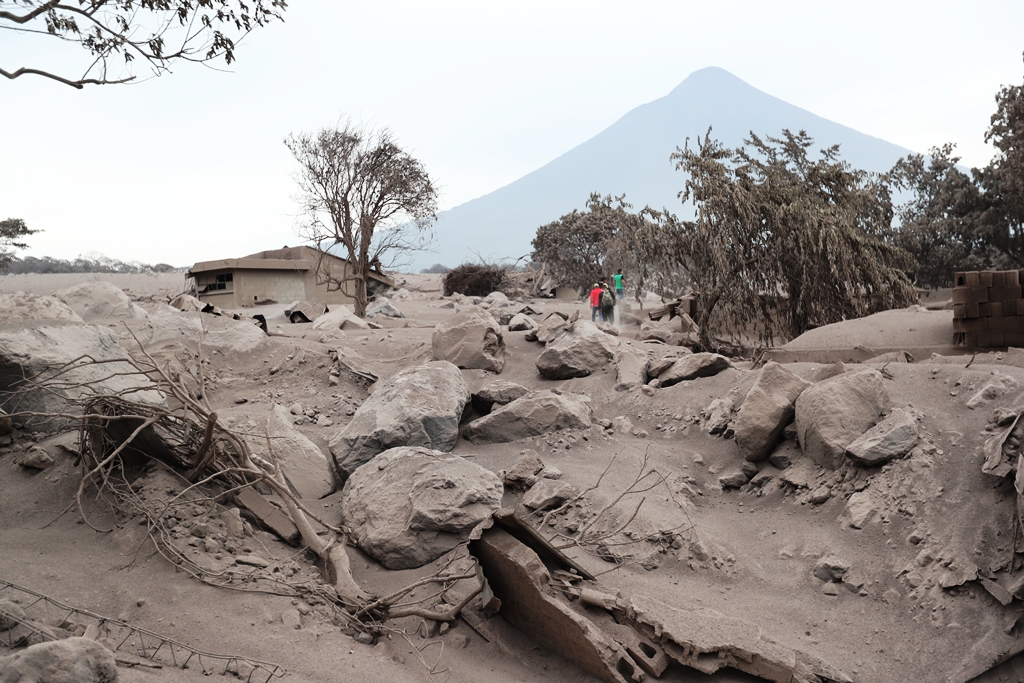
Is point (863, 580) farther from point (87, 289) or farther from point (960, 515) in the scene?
point (87, 289)

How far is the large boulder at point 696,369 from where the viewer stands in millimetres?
7648

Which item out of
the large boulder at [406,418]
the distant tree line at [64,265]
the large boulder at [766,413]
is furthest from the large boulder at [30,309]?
the distant tree line at [64,265]

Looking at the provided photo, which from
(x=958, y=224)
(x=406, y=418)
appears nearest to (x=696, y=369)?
(x=406, y=418)

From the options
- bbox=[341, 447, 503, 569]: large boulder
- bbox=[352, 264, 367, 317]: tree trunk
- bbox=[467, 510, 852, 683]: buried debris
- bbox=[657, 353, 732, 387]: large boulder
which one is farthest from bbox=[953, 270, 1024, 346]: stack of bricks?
bbox=[352, 264, 367, 317]: tree trunk

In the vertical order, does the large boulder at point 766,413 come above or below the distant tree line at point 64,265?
below

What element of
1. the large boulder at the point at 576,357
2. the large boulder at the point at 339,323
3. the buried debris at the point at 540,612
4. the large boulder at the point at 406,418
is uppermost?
the large boulder at the point at 339,323

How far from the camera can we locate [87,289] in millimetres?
10969

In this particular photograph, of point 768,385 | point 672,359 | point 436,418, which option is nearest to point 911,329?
point 672,359

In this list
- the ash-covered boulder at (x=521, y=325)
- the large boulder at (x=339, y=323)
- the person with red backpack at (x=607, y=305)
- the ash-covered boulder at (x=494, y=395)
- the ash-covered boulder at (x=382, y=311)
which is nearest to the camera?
the ash-covered boulder at (x=494, y=395)

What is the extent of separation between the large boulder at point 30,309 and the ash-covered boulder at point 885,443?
275 inches

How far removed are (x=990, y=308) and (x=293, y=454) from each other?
28.6 ft

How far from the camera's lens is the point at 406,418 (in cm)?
593

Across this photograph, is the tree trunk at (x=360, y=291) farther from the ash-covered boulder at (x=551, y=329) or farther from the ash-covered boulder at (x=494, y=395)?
the ash-covered boulder at (x=494, y=395)

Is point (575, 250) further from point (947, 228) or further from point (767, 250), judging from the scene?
point (767, 250)
